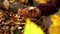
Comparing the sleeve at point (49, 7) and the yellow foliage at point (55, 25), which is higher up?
the sleeve at point (49, 7)

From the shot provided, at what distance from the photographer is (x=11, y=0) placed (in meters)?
1.31

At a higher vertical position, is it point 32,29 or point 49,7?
point 49,7

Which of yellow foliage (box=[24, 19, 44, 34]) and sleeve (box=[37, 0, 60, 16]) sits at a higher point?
sleeve (box=[37, 0, 60, 16])

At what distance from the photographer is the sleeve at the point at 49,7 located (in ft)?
2.48

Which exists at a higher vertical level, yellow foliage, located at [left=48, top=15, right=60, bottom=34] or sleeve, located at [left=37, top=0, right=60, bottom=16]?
sleeve, located at [left=37, top=0, right=60, bottom=16]

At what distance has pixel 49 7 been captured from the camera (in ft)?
2.54

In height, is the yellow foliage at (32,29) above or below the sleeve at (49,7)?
below

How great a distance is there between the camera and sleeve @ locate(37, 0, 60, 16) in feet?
2.48

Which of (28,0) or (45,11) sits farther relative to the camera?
(28,0)

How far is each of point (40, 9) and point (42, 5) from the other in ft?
0.07

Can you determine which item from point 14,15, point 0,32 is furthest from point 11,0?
point 0,32

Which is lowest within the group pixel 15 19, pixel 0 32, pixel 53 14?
pixel 0 32

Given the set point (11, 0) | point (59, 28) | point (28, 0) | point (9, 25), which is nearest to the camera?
point (59, 28)

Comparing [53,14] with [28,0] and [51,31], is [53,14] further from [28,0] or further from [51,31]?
[28,0]
